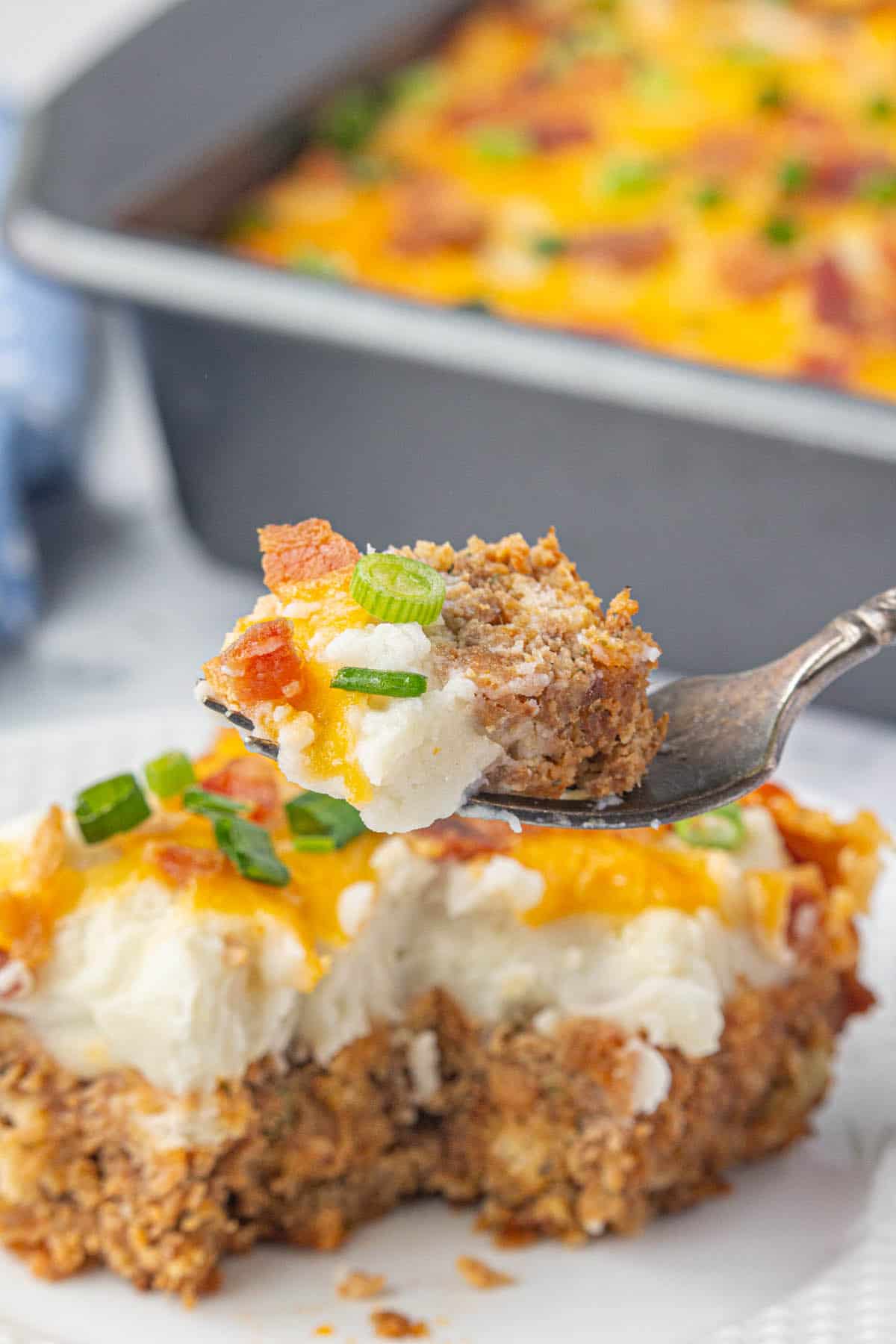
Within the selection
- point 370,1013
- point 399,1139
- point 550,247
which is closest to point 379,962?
point 370,1013

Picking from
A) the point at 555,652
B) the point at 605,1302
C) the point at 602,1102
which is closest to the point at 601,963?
the point at 602,1102

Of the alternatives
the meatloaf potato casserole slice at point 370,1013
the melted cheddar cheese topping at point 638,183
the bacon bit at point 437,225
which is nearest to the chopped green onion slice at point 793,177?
the melted cheddar cheese topping at point 638,183

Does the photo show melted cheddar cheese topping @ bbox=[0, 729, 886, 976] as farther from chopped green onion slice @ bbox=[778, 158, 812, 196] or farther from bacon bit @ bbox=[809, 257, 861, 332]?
chopped green onion slice @ bbox=[778, 158, 812, 196]

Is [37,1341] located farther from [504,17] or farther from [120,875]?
[504,17]

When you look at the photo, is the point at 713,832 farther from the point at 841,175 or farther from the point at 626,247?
the point at 841,175

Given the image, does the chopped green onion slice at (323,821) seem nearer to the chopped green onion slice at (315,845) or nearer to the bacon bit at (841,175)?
the chopped green onion slice at (315,845)

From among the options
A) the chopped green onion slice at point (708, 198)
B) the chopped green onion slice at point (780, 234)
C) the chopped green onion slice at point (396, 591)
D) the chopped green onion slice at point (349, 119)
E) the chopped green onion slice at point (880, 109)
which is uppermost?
the chopped green onion slice at point (349, 119)

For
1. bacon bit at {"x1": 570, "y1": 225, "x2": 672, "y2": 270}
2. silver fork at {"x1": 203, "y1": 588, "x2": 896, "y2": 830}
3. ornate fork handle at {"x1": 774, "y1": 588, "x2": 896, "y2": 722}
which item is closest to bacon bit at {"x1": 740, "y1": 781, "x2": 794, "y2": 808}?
silver fork at {"x1": 203, "y1": 588, "x2": 896, "y2": 830}
